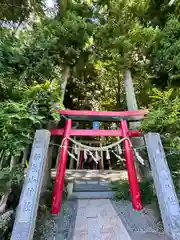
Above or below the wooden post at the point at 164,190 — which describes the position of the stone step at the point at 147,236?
below

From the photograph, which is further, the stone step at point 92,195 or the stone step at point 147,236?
the stone step at point 92,195

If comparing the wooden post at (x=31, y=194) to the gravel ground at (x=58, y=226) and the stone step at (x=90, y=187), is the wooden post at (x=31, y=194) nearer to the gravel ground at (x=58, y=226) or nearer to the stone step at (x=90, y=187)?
the gravel ground at (x=58, y=226)

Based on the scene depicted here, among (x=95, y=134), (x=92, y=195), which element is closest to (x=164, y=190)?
(x=95, y=134)

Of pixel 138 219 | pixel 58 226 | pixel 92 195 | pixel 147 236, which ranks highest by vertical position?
pixel 92 195

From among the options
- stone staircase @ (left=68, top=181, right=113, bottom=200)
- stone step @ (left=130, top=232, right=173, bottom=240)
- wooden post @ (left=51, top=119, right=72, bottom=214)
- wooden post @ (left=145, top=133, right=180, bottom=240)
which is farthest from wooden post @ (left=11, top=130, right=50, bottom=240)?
stone staircase @ (left=68, top=181, right=113, bottom=200)

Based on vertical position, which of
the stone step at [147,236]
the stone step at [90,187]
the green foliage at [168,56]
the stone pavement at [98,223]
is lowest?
the stone step at [147,236]

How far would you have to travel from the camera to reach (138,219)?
13.0ft

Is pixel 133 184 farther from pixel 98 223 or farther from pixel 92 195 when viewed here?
pixel 92 195

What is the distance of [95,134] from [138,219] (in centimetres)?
211

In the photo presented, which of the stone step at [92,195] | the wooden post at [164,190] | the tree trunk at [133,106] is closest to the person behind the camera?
the wooden post at [164,190]

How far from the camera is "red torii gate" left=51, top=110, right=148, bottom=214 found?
4.23m

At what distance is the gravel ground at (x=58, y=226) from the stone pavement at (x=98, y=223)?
128 mm

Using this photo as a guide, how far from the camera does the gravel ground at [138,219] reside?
3605 mm

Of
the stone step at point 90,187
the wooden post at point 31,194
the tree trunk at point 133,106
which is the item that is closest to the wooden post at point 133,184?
the tree trunk at point 133,106
